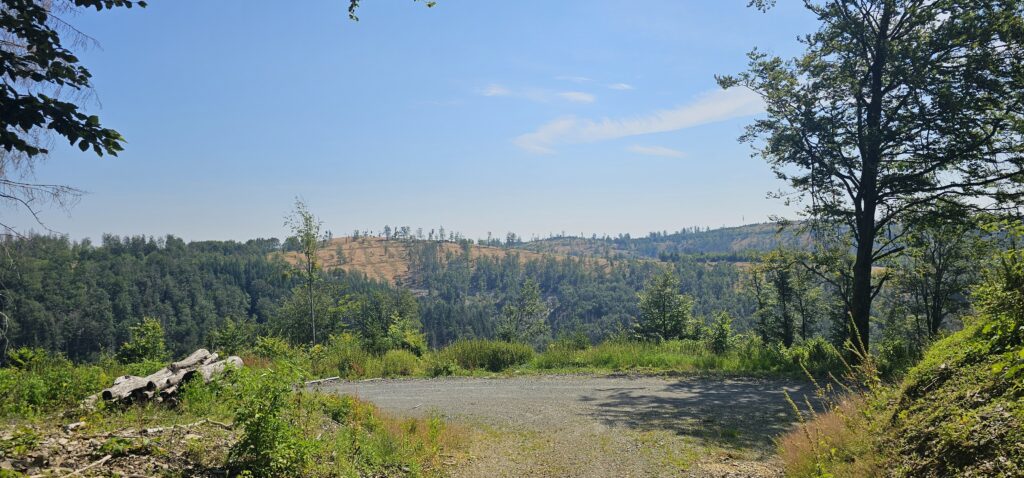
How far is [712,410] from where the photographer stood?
31.6ft

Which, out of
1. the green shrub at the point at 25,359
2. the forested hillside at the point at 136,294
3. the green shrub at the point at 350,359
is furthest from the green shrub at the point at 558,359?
the forested hillside at the point at 136,294

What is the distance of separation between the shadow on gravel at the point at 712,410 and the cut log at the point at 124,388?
24.1ft

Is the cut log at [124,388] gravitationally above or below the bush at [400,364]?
above

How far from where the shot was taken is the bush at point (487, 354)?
54.0ft

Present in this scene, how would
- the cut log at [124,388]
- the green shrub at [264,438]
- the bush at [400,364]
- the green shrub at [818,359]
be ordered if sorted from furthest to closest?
the bush at [400,364] < the green shrub at [818,359] < the cut log at [124,388] < the green shrub at [264,438]

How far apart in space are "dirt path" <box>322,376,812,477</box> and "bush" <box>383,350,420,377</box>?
1392 mm

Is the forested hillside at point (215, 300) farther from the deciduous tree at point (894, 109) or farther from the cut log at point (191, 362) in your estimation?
the deciduous tree at point (894, 109)

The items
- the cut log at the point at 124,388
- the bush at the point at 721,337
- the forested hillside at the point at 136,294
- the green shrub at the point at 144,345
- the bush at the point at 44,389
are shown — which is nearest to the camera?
the bush at the point at 44,389

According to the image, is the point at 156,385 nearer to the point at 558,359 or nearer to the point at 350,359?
the point at 350,359

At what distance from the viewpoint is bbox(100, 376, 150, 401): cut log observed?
7172 millimetres

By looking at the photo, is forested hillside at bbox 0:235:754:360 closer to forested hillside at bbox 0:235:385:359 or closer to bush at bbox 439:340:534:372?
forested hillside at bbox 0:235:385:359

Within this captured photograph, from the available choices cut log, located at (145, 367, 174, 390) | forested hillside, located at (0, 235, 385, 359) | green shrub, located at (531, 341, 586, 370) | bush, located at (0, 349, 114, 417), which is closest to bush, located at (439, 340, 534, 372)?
green shrub, located at (531, 341, 586, 370)

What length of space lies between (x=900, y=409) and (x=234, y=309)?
131551 mm

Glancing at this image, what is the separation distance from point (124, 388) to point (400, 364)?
29.9 ft
